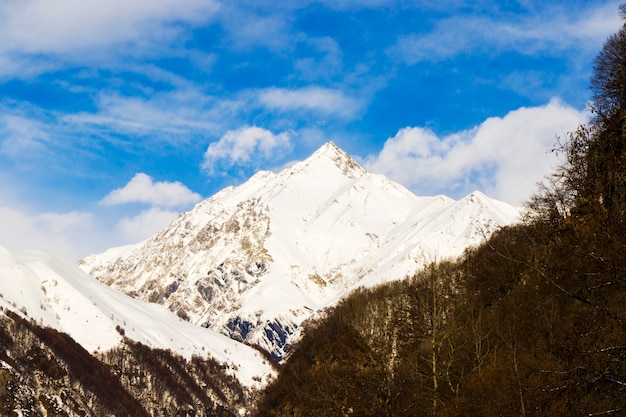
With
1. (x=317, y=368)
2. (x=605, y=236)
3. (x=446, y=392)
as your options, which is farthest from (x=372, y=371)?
(x=317, y=368)

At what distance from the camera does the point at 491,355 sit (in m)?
37.0

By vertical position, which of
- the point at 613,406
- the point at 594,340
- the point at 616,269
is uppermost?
the point at 616,269

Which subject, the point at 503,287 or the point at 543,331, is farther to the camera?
the point at 503,287

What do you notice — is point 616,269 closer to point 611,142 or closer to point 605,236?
point 605,236

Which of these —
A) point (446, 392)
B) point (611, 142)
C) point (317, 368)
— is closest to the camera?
point (446, 392)

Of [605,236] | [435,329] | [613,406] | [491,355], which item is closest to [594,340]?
[613,406]

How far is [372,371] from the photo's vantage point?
2964cm

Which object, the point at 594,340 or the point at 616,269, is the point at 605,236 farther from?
the point at 594,340

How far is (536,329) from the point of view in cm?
3716

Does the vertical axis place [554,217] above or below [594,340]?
above

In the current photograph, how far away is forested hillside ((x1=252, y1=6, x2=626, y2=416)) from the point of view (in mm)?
10867

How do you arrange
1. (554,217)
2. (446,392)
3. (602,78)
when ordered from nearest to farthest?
(446,392), (554,217), (602,78)

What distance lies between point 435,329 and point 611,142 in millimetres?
16533

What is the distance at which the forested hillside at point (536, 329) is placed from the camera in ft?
35.7
